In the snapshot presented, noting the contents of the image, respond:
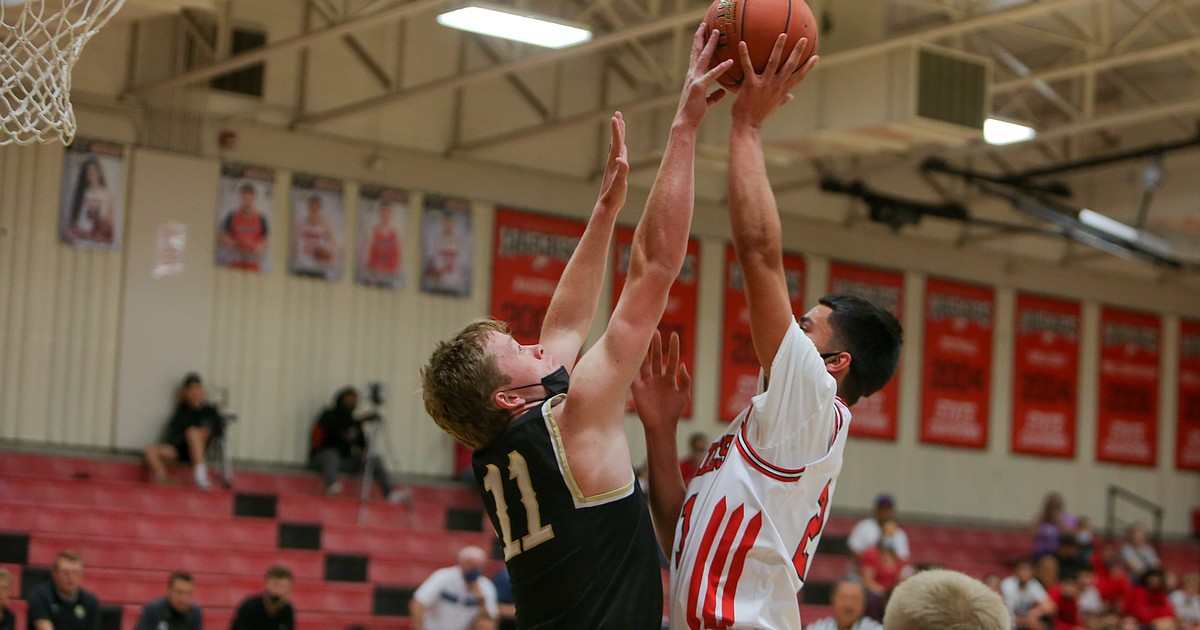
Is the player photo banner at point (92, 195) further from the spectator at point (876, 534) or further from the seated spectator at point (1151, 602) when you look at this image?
the seated spectator at point (1151, 602)

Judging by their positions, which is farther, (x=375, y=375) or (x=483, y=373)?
(x=375, y=375)

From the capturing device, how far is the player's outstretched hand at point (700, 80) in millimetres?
2889

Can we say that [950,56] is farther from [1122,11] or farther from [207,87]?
[207,87]

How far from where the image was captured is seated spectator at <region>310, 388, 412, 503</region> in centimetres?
1377

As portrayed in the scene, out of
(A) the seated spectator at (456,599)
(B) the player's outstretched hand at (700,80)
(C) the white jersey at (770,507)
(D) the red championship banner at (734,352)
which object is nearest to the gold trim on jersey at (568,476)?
(C) the white jersey at (770,507)

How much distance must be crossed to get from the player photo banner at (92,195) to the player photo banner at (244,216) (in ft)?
3.22

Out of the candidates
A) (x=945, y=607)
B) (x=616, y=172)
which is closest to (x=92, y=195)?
(x=616, y=172)

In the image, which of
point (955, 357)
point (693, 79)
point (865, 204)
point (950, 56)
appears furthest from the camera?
point (955, 357)

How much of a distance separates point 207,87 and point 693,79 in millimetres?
11796

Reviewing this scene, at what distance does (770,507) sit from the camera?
290 cm

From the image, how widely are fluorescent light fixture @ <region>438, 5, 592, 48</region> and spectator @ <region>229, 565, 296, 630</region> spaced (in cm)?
466

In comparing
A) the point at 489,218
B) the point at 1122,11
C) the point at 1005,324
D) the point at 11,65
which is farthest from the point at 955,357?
the point at 11,65

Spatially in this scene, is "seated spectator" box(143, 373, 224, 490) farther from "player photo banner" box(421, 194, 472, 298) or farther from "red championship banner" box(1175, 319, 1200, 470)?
"red championship banner" box(1175, 319, 1200, 470)

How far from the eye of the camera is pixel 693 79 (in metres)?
2.92
